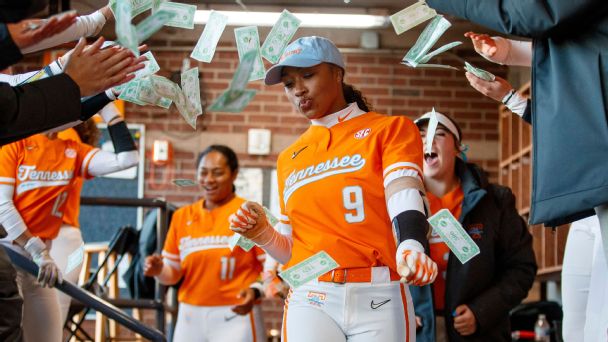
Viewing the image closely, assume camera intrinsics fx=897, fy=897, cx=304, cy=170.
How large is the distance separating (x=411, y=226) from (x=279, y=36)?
974 mm

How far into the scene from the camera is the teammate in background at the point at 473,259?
11.4 feet

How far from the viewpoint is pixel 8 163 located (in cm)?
401

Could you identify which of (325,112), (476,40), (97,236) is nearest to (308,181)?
(325,112)

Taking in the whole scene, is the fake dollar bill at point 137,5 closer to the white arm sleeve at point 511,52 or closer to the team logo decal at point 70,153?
the white arm sleeve at point 511,52

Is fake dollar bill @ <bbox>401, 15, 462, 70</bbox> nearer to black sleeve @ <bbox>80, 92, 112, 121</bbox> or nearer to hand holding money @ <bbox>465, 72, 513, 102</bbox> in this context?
hand holding money @ <bbox>465, 72, 513, 102</bbox>

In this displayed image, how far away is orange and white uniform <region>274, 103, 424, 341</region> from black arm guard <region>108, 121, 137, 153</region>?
177cm

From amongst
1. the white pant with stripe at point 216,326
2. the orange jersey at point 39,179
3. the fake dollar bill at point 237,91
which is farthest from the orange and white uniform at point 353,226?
the white pant with stripe at point 216,326

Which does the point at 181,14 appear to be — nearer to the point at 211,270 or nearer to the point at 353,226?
the point at 353,226

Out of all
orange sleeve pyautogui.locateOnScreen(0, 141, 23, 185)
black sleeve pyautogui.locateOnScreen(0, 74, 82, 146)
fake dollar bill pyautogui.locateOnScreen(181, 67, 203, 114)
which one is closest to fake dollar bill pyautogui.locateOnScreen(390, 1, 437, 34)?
fake dollar bill pyautogui.locateOnScreen(181, 67, 203, 114)

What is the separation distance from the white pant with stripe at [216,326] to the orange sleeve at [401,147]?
7.17 ft

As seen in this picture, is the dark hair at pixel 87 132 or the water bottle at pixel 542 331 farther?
the water bottle at pixel 542 331

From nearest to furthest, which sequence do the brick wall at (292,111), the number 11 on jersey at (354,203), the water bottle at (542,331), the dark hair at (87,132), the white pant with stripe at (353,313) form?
the white pant with stripe at (353,313) < the number 11 on jersey at (354,203) < the dark hair at (87,132) < the water bottle at (542,331) < the brick wall at (292,111)

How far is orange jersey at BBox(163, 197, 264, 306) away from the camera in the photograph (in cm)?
463

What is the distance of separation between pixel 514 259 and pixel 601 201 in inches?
69.5
